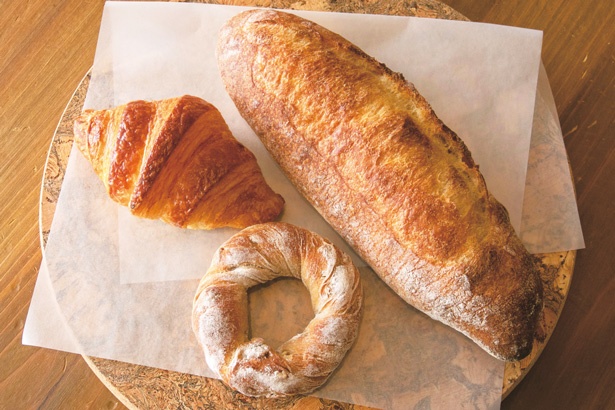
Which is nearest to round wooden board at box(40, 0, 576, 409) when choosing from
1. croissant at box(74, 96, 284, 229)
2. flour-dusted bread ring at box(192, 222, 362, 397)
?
flour-dusted bread ring at box(192, 222, 362, 397)

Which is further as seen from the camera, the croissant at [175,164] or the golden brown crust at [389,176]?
the croissant at [175,164]

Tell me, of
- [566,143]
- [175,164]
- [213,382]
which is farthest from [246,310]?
[566,143]

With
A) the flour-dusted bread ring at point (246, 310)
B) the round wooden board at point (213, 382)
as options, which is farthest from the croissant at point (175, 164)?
the round wooden board at point (213, 382)

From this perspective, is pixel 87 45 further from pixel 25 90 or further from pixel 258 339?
pixel 258 339

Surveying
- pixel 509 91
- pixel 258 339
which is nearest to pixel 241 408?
pixel 258 339

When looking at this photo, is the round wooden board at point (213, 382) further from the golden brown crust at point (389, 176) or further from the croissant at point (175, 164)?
the croissant at point (175, 164)
